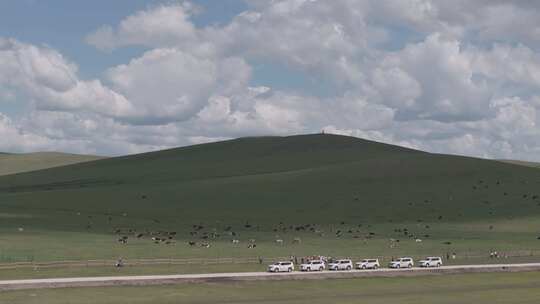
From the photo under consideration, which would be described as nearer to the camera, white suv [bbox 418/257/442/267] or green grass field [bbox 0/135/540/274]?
white suv [bbox 418/257/442/267]

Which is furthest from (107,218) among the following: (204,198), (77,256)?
(77,256)

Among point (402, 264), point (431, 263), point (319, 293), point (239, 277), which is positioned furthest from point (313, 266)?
point (319, 293)

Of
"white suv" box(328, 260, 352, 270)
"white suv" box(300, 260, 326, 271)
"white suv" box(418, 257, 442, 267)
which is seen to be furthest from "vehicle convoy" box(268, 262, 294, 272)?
"white suv" box(418, 257, 442, 267)

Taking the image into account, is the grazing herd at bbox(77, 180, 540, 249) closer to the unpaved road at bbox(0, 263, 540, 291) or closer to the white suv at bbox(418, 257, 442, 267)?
the white suv at bbox(418, 257, 442, 267)

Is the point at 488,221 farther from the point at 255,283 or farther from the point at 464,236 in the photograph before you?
the point at 255,283

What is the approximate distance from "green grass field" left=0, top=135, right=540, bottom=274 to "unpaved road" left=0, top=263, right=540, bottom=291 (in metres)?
15.0

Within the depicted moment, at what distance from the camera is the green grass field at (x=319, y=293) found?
54031 millimetres

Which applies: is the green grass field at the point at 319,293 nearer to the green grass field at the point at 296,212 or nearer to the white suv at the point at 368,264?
the white suv at the point at 368,264

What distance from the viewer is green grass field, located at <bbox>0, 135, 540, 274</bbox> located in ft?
305

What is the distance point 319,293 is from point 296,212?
246 ft

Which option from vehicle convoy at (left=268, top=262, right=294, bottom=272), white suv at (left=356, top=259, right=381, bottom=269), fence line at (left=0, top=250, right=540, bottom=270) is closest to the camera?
vehicle convoy at (left=268, top=262, right=294, bottom=272)

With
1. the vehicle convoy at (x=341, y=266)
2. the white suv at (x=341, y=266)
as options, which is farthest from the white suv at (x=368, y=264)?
the white suv at (x=341, y=266)

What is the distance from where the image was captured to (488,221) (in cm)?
12512

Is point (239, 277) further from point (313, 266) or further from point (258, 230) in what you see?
point (258, 230)
